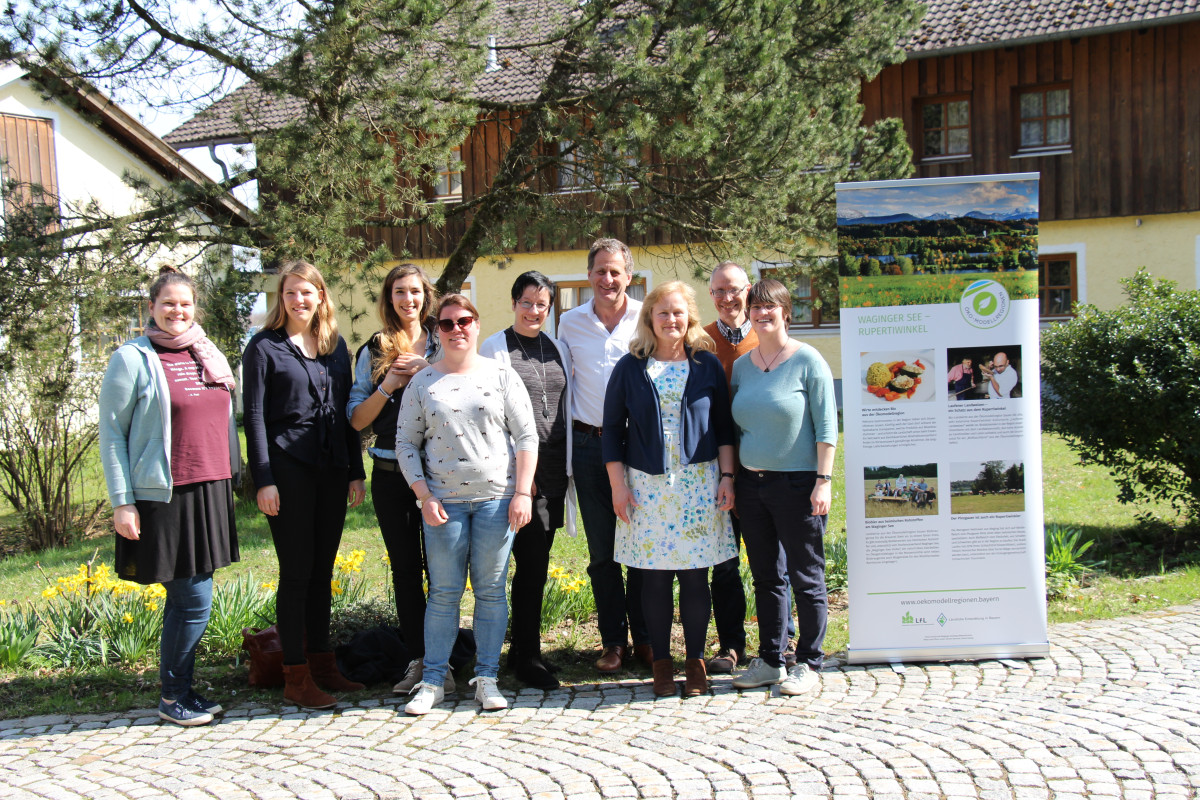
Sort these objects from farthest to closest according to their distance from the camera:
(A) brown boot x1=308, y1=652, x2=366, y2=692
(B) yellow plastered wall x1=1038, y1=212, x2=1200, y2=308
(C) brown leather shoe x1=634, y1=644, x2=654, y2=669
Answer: (B) yellow plastered wall x1=1038, y1=212, x2=1200, y2=308, (C) brown leather shoe x1=634, y1=644, x2=654, y2=669, (A) brown boot x1=308, y1=652, x2=366, y2=692

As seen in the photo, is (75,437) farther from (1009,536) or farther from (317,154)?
(1009,536)

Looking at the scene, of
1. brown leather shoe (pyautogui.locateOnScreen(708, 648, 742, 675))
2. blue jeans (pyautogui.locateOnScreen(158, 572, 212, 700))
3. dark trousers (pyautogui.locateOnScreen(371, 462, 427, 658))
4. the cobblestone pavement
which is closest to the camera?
the cobblestone pavement

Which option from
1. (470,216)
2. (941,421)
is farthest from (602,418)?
(470,216)

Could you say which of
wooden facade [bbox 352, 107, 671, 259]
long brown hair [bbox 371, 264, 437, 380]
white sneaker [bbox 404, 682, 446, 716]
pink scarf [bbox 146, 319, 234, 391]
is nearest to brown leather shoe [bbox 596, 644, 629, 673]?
white sneaker [bbox 404, 682, 446, 716]

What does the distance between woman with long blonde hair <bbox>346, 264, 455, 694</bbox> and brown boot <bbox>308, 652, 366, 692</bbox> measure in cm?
26

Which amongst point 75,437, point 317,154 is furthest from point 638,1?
point 75,437

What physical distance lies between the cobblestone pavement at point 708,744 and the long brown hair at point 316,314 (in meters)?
1.66

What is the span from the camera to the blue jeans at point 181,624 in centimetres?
417

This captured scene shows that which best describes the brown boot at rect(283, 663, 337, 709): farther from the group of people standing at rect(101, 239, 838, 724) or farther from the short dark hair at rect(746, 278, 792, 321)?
the short dark hair at rect(746, 278, 792, 321)

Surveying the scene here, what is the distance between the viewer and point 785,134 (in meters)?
7.70

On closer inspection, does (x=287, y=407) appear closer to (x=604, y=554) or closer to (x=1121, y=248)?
(x=604, y=554)

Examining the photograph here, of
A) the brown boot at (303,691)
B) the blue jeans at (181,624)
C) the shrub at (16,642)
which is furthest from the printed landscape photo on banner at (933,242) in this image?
the shrub at (16,642)

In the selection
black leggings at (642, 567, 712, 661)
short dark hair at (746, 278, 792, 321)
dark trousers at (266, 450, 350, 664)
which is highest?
short dark hair at (746, 278, 792, 321)

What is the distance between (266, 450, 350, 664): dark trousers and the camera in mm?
4293
